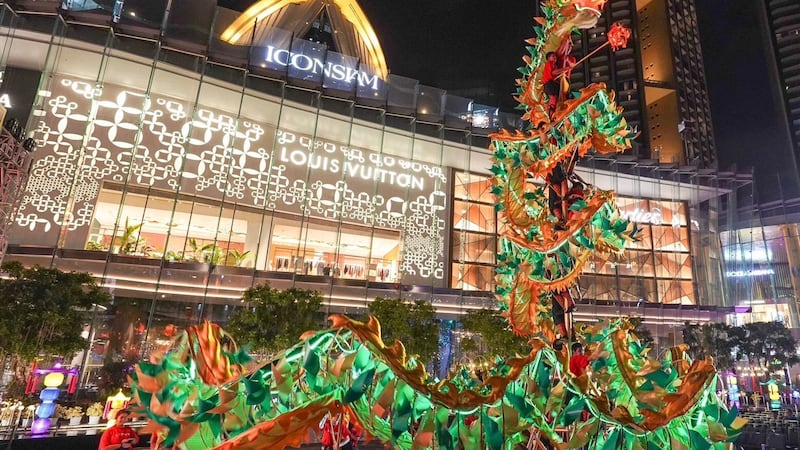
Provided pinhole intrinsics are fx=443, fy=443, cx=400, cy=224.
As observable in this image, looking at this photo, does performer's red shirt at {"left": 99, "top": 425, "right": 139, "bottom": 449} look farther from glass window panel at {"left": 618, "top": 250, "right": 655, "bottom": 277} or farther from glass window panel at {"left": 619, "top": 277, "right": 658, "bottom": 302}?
glass window panel at {"left": 618, "top": 250, "right": 655, "bottom": 277}

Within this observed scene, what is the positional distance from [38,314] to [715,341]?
33717mm

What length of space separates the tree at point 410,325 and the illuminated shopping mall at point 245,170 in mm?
5517

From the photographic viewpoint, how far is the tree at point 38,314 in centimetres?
1247

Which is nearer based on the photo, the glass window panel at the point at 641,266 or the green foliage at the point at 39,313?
the green foliage at the point at 39,313

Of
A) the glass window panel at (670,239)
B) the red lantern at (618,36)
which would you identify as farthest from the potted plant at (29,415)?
the glass window panel at (670,239)

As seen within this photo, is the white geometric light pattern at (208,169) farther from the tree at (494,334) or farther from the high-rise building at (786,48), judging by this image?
the high-rise building at (786,48)

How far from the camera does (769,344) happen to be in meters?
28.1

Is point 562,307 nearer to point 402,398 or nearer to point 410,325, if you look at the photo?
point 402,398

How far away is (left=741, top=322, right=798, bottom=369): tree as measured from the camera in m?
27.6

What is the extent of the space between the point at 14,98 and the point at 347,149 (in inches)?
597

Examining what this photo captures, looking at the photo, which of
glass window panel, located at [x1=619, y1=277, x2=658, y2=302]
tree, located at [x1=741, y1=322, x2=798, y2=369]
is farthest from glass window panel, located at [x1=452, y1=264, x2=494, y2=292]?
tree, located at [x1=741, y1=322, x2=798, y2=369]

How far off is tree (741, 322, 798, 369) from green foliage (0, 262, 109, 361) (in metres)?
34.7

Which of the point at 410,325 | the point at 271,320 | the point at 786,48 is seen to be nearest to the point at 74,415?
the point at 271,320

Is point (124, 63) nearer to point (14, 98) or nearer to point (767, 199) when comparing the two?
point (14, 98)
